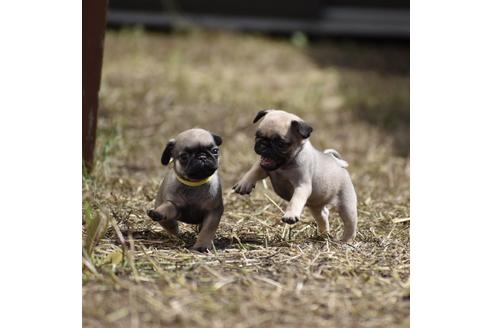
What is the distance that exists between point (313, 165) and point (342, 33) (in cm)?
998

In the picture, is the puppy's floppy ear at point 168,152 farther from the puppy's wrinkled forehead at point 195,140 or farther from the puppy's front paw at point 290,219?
the puppy's front paw at point 290,219

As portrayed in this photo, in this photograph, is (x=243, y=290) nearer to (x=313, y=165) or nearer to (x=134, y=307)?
(x=134, y=307)

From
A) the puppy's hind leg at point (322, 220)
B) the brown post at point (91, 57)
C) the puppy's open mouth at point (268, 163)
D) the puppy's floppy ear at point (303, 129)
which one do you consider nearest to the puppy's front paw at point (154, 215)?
the puppy's open mouth at point (268, 163)

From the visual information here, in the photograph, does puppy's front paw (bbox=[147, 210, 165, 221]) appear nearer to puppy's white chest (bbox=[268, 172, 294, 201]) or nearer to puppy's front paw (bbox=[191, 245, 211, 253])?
puppy's front paw (bbox=[191, 245, 211, 253])

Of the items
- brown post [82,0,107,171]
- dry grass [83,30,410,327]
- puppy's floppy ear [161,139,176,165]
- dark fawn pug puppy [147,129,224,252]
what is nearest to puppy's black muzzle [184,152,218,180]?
dark fawn pug puppy [147,129,224,252]

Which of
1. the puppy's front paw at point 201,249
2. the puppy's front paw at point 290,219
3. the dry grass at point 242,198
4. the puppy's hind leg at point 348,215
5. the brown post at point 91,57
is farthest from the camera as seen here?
the brown post at point 91,57

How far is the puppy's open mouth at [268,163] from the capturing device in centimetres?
429

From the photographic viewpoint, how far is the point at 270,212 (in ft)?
17.4

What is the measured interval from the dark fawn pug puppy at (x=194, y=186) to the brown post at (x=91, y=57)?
1539 mm

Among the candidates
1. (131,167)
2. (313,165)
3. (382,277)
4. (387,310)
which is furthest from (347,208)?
(131,167)

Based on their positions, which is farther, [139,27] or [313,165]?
[139,27]

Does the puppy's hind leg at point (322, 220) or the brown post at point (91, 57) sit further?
the brown post at point (91, 57)

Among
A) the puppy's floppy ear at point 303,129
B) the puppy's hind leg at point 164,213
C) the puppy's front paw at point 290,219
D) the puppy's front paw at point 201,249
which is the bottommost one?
the puppy's front paw at point 201,249

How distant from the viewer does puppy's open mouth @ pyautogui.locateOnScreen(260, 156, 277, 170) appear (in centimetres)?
429
